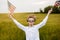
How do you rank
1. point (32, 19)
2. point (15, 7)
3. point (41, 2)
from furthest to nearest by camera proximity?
point (41, 2) → point (15, 7) → point (32, 19)

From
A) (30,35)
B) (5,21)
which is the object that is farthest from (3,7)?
(30,35)

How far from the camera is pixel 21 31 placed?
2291mm

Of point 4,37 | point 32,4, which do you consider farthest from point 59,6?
point 4,37

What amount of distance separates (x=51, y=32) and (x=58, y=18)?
0.59 feet

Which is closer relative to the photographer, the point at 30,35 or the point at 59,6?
the point at 30,35

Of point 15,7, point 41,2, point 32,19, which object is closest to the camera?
point 32,19

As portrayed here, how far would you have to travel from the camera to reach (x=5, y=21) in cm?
231

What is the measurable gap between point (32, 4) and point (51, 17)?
267 mm

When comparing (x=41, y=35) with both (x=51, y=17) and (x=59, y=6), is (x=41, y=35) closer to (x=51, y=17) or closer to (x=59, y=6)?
(x=51, y=17)

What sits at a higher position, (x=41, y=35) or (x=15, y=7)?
(x=15, y=7)

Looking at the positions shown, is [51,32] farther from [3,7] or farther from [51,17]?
[3,7]

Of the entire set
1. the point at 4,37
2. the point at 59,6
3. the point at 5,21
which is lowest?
the point at 4,37

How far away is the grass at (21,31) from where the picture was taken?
7.52 feet

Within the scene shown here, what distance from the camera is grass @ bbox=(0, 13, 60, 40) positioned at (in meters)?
2.29
